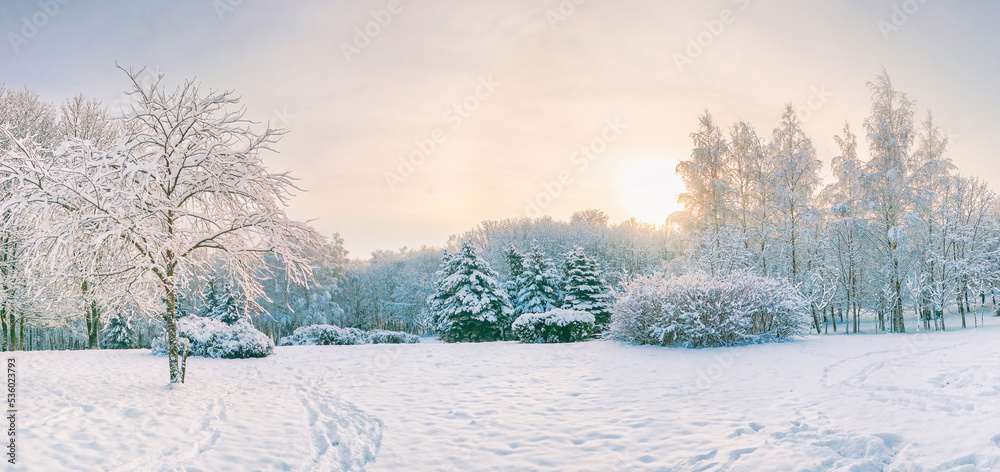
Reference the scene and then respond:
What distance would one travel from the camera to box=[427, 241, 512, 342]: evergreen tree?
26180 millimetres

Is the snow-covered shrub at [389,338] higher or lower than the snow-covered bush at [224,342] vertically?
lower

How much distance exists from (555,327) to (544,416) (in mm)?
10283

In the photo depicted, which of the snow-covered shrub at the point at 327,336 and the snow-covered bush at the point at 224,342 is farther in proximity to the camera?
the snow-covered shrub at the point at 327,336

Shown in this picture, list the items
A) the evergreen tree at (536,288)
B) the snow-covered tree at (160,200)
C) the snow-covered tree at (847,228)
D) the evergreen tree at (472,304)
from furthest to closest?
the evergreen tree at (536,288) < the evergreen tree at (472,304) < the snow-covered tree at (847,228) < the snow-covered tree at (160,200)

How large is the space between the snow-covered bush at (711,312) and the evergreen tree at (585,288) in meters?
12.1

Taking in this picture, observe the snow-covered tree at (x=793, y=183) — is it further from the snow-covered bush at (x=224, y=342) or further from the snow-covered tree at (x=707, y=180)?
the snow-covered bush at (x=224, y=342)

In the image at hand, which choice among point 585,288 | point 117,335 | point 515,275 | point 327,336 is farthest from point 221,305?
point 585,288

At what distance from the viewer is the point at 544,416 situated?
21.2 ft

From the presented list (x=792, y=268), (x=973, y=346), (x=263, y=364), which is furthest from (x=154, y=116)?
(x=792, y=268)

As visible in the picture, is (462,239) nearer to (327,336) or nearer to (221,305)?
(327,336)

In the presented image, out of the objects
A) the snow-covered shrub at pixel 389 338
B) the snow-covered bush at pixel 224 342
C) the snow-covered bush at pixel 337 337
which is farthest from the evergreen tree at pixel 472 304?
the snow-covered bush at pixel 224 342

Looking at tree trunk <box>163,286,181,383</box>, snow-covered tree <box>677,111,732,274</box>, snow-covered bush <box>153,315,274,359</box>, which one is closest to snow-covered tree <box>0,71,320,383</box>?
tree trunk <box>163,286,181,383</box>

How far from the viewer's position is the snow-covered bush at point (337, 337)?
22.2m

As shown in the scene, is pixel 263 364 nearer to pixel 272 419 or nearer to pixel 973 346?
pixel 272 419
